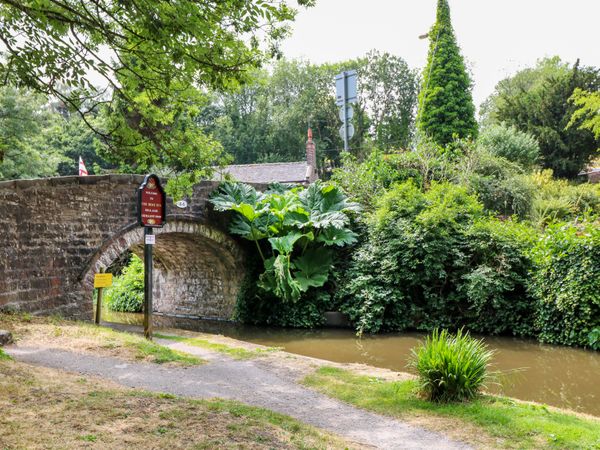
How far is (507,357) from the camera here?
9.36 metres

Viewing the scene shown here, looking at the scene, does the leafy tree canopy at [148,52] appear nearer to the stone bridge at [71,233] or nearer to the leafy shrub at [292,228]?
the stone bridge at [71,233]

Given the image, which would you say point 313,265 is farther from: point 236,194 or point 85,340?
point 85,340

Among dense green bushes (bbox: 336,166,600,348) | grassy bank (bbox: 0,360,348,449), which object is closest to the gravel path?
grassy bank (bbox: 0,360,348,449)

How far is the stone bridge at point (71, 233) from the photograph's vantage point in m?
8.53

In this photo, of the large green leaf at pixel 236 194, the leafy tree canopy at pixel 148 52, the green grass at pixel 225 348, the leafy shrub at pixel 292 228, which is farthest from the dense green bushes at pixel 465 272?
the leafy tree canopy at pixel 148 52

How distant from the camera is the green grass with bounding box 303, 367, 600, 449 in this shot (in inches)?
162

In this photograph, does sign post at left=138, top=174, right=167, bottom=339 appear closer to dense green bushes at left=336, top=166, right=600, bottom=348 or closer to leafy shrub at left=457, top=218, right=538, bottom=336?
dense green bushes at left=336, top=166, right=600, bottom=348

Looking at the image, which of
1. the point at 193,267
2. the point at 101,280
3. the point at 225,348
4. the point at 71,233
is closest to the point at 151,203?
the point at 101,280

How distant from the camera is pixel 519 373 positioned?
27.4 ft

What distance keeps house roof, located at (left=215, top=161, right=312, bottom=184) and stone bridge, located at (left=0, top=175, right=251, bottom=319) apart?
40.5 ft

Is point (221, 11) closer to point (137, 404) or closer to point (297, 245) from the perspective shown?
point (137, 404)

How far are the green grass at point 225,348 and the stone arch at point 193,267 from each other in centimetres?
259

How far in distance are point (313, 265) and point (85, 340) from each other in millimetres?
6628

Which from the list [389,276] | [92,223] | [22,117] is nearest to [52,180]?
[92,223]
